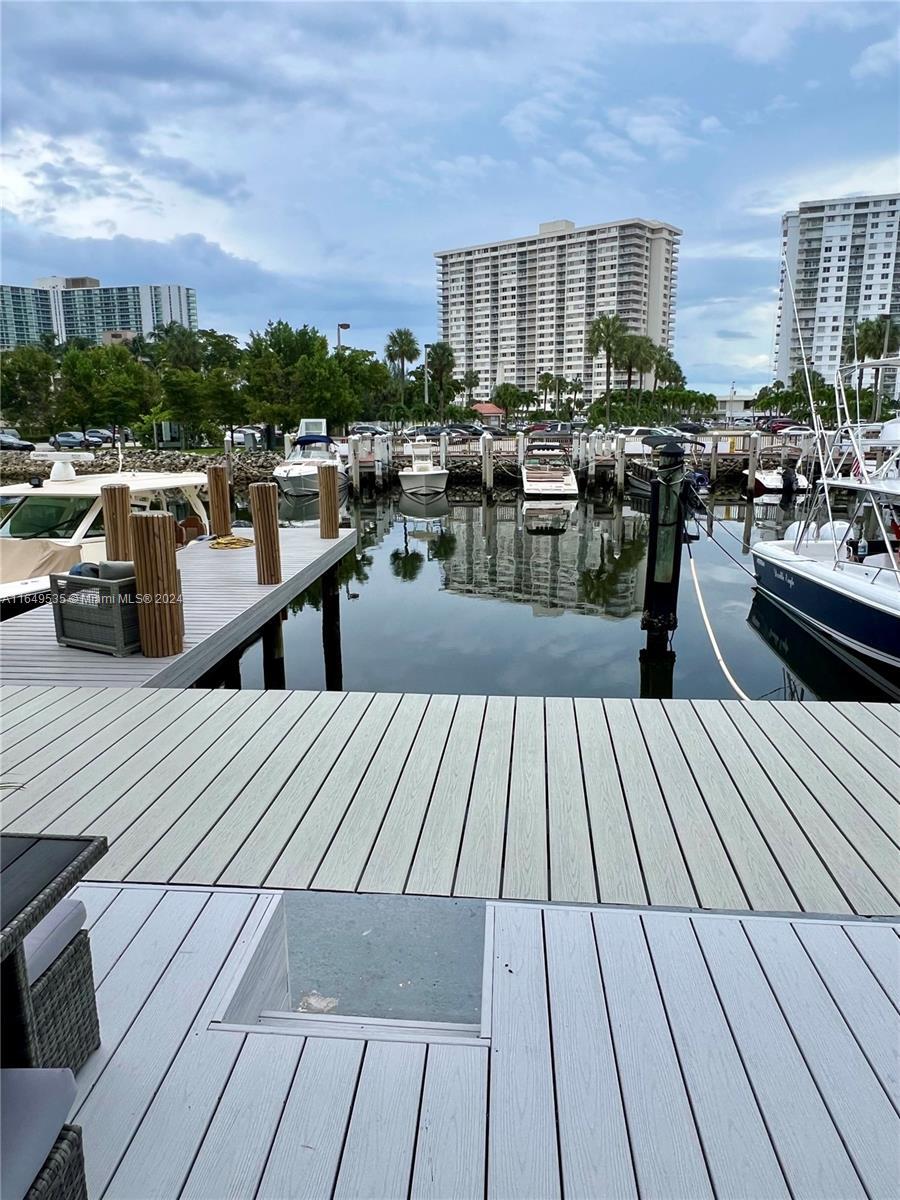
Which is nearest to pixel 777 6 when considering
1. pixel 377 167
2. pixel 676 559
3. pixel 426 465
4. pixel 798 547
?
pixel 377 167

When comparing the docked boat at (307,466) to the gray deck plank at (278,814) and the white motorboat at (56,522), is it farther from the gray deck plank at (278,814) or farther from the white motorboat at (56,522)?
the gray deck plank at (278,814)

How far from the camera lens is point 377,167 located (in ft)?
15.0

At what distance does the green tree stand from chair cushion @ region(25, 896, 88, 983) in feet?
141

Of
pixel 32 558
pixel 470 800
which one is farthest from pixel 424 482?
pixel 470 800

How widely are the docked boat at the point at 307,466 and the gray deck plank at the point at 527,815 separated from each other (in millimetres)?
21075

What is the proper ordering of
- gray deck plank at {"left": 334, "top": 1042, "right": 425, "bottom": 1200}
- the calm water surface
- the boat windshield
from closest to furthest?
gray deck plank at {"left": 334, "top": 1042, "right": 425, "bottom": 1200} → the boat windshield → the calm water surface

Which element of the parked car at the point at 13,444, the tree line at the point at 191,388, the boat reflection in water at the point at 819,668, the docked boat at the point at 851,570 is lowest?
the boat reflection in water at the point at 819,668

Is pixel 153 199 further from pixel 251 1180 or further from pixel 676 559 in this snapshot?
pixel 676 559

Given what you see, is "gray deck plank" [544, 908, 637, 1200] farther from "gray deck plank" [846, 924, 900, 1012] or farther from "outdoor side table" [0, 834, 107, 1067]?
"outdoor side table" [0, 834, 107, 1067]

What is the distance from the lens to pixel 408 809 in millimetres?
3279

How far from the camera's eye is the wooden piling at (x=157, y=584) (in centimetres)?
539

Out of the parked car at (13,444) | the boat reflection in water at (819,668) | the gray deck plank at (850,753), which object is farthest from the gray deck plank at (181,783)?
the parked car at (13,444)

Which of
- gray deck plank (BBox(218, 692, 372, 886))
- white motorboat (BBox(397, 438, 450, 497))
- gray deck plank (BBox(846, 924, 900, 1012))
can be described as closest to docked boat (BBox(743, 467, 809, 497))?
white motorboat (BBox(397, 438, 450, 497))

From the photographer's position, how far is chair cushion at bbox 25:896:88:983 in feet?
5.58
